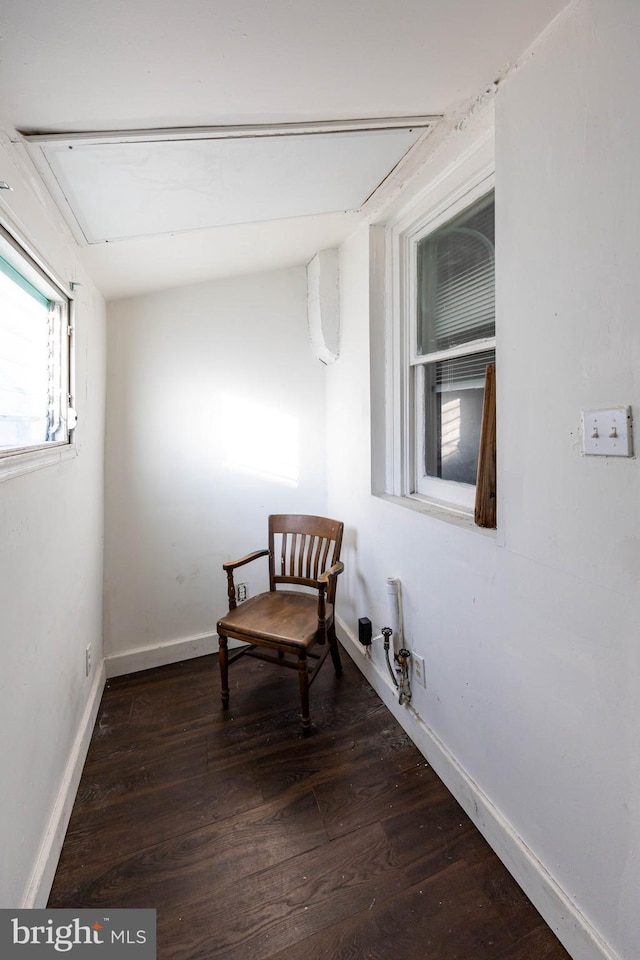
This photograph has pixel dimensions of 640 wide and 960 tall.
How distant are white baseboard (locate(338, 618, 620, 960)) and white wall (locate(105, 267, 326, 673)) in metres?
1.27

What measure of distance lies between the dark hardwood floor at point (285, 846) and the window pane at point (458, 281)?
1704 millimetres

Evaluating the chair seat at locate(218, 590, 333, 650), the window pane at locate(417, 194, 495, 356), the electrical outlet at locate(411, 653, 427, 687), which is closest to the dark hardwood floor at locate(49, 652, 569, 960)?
the electrical outlet at locate(411, 653, 427, 687)

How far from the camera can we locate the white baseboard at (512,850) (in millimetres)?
969

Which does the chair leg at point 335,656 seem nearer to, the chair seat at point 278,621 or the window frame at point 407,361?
the chair seat at point 278,621

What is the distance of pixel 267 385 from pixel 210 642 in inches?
63.0

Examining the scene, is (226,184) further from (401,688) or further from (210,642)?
(210,642)

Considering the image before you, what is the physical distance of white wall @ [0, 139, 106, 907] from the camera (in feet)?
3.18

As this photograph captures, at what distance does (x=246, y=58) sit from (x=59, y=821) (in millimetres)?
2123

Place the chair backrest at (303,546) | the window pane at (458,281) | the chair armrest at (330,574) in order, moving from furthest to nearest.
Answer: the chair backrest at (303,546)
the chair armrest at (330,574)
the window pane at (458,281)

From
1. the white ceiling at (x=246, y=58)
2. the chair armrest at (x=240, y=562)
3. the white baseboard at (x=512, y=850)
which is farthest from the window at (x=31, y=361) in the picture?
the white baseboard at (x=512, y=850)

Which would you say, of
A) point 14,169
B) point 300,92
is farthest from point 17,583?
point 300,92

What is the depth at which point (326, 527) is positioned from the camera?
7.25ft

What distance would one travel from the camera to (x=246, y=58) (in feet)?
2.85

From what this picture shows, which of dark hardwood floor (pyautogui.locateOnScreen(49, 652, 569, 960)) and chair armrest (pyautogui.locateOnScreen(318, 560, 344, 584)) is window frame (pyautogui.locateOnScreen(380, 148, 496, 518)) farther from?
dark hardwood floor (pyautogui.locateOnScreen(49, 652, 569, 960))
